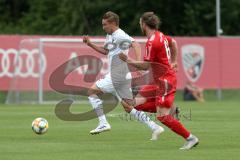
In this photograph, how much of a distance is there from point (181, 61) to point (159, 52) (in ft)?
68.8

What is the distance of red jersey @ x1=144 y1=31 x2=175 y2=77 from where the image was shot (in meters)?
13.8

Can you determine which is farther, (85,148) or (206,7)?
(206,7)

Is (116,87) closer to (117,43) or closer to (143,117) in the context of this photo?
(117,43)

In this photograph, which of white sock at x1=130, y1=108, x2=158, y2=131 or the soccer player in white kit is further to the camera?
the soccer player in white kit

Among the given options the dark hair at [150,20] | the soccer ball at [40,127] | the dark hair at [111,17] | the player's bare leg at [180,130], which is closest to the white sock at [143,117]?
the soccer ball at [40,127]

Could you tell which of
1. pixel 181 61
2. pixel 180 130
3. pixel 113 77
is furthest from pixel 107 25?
pixel 181 61

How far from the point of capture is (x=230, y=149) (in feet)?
44.3

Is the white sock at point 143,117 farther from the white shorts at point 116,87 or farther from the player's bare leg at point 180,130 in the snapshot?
the player's bare leg at point 180,130

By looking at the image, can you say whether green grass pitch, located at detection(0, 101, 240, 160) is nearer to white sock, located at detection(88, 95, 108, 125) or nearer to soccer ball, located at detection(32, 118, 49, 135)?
soccer ball, located at detection(32, 118, 49, 135)

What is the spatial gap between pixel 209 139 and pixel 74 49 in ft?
57.4

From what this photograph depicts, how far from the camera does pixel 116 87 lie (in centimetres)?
1684

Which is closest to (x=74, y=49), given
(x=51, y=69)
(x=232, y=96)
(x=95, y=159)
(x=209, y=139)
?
(x=51, y=69)

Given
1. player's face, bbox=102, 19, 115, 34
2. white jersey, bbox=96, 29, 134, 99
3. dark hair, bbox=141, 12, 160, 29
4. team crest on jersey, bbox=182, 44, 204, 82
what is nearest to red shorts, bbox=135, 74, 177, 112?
dark hair, bbox=141, 12, 160, 29

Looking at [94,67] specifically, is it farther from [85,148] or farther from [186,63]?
[85,148]
